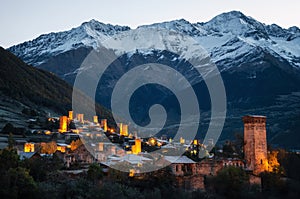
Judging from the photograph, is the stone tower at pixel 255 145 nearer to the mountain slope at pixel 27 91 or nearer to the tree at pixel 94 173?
the tree at pixel 94 173

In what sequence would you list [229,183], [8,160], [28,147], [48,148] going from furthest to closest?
[48,148] < [28,147] < [229,183] < [8,160]

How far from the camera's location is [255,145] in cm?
6222

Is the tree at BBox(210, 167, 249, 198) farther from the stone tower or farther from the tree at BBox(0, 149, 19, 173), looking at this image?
the tree at BBox(0, 149, 19, 173)

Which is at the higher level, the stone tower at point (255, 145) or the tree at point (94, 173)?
the stone tower at point (255, 145)

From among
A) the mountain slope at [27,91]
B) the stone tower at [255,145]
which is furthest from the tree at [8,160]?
the mountain slope at [27,91]

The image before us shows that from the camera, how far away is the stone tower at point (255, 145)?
60.9 m

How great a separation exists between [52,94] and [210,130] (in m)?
54.6

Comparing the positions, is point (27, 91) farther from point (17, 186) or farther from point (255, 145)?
point (17, 186)

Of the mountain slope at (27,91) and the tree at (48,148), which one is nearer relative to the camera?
the tree at (48,148)

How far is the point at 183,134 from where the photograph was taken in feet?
522

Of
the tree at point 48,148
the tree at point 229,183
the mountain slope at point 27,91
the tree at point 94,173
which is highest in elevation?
the mountain slope at point 27,91

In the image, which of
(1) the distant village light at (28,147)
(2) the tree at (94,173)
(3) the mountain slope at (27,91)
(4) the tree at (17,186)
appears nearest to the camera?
(4) the tree at (17,186)

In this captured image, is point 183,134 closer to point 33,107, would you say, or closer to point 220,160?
point 33,107

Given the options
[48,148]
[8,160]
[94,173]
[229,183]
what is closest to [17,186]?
[8,160]
